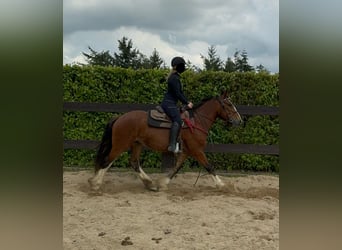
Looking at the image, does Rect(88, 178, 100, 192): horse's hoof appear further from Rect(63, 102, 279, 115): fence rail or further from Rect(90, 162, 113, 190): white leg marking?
Rect(63, 102, 279, 115): fence rail

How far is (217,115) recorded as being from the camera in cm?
590

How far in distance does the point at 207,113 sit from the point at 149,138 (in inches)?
39.6

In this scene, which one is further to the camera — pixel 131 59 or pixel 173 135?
pixel 131 59

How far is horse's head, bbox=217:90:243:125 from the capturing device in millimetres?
5746

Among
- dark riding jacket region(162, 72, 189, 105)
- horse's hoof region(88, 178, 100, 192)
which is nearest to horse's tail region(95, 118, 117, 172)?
horse's hoof region(88, 178, 100, 192)

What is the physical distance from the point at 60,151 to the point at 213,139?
6.75 metres

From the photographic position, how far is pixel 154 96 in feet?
24.0

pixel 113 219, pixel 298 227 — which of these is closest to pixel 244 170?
pixel 113 219

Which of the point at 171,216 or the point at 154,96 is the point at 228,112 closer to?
the point at 154,96

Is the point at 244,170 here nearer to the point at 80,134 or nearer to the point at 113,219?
the point at 80,134

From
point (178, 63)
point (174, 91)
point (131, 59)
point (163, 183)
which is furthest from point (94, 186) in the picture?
point (131, 59)

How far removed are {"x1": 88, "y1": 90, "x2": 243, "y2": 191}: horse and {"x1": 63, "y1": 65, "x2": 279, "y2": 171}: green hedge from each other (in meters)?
1.45

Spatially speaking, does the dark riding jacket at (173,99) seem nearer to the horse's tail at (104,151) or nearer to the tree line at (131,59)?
the horse's tail at (104,151)

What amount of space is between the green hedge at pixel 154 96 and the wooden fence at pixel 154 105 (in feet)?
1.48
